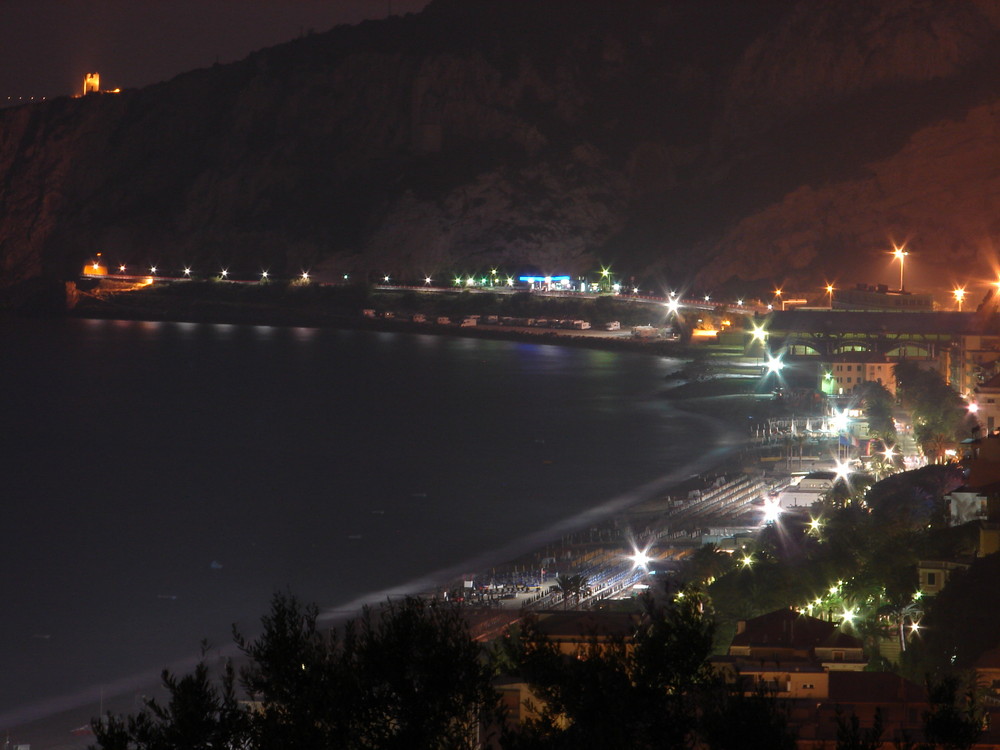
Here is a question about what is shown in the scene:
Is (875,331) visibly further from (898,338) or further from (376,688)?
(376,688)

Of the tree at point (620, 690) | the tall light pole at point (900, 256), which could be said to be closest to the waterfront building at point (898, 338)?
the tall light pole at point (900, 256)

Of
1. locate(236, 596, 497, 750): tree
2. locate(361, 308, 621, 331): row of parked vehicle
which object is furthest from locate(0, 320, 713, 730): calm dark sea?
locate(236, 596, 497, 750): tree

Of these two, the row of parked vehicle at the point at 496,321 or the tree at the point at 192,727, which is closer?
the tree at the point at 192,727

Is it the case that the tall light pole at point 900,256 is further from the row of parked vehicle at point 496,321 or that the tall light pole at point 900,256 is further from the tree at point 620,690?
the tree at point 620,690

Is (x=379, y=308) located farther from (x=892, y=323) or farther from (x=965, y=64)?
(x=892, y=323)

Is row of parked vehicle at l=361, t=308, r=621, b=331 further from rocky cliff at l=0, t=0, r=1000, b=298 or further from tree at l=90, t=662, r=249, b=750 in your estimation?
tree at l=90, t=662, r=249, b=750

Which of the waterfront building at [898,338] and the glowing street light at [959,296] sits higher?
the glowing street light at [959,296]

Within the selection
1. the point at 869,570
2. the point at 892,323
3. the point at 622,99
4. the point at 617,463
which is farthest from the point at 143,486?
the point at 622,99
